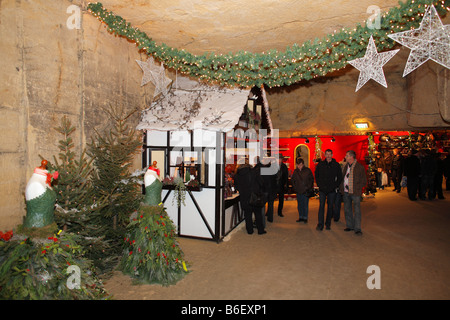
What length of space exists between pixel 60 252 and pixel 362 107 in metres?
11.7

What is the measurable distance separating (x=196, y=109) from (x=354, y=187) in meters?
4.18

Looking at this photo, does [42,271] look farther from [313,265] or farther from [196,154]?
[313,265]

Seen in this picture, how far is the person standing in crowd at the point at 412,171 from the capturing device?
994cm

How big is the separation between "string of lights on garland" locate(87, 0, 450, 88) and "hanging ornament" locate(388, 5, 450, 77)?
0.30 metres

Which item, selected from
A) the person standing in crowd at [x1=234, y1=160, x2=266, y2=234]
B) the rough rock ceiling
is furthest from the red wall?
the rough rock ceiling

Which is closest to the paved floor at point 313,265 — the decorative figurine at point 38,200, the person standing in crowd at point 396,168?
the decorative figurine at point 38,200

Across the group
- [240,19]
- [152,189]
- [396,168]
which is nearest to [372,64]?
[240,19]

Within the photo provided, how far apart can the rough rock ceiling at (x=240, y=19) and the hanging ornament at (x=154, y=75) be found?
58 centimetres

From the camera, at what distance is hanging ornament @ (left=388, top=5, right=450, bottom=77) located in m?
3.15

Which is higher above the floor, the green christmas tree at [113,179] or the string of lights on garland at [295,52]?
the string of lights on garland at [295,52]

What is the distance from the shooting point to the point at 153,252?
157 inches

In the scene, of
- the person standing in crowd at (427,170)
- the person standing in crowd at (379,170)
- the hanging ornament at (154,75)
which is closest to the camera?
the hanging ornament at (154,75)

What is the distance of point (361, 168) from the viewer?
627 cm

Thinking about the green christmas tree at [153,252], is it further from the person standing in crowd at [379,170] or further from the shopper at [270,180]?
the person standing in crowd at [379,170]
